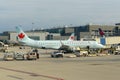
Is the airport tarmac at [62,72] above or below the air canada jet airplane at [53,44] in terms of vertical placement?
below

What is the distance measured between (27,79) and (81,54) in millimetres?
48068

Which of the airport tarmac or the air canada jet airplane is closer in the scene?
the airport tarmac

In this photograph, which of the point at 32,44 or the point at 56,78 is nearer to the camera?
the point at 56,78

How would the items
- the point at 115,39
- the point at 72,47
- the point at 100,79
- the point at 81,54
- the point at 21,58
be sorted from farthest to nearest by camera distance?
the point at 115,39 → the point at 72,47 → the point at 81,54 → the point at 21,58 → the point at 100,79

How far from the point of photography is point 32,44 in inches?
3981

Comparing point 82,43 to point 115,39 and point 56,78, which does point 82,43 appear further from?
point 56,78

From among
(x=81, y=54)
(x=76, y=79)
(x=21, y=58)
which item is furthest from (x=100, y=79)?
(x=81, y=54)

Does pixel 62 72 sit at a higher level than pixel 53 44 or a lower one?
lower

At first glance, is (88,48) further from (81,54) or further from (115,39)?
(115,39)

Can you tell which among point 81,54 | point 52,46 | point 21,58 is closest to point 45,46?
point 52,46

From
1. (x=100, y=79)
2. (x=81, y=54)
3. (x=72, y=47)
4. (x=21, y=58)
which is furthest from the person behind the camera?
(x=72, y=47)

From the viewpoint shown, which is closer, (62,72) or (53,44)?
(62,72)

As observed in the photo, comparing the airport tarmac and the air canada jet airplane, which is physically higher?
the air canada jet airplane

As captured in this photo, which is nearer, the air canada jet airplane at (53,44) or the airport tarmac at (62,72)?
the airport tarmac at (62,72)
